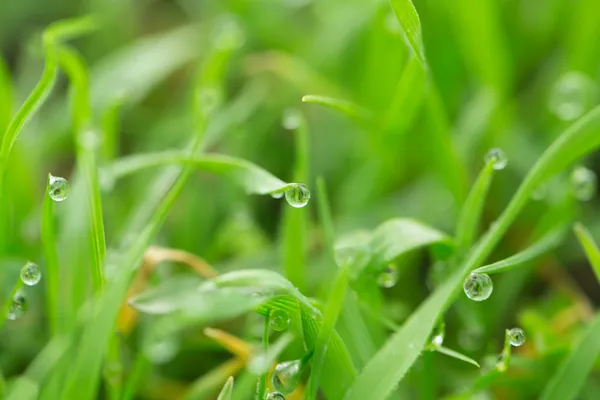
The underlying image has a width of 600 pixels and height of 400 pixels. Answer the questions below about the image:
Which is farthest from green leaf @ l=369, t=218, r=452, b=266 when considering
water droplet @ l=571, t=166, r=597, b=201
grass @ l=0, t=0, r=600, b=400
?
water droplet @ l=571, t=166, r=597, b=201

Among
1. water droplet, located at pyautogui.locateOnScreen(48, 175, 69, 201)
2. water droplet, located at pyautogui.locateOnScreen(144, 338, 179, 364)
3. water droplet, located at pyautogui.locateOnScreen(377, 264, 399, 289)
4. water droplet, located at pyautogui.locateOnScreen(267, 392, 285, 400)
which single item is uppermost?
water droplet, located at pyautogui.locateOnScreen(48, 175, 69, 201)

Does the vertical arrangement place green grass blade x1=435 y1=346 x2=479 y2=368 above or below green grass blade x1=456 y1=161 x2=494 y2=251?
below

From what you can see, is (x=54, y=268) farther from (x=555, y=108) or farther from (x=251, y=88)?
(x=555, y=108)

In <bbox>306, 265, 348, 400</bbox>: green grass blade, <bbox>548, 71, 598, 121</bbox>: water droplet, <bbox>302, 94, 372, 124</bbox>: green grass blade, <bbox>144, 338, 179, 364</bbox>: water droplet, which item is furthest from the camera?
<bbox>548, 71, 598, 121</bbox>: water droplet

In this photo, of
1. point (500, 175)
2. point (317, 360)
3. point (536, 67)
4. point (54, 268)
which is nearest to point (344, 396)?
point (317, 360)

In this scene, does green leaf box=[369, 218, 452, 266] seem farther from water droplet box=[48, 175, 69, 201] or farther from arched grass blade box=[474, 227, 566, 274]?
water droplet box=[48, 175, 69, 201]

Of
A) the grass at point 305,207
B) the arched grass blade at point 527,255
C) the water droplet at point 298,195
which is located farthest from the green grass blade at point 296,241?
the arched grass blade at point 527,255

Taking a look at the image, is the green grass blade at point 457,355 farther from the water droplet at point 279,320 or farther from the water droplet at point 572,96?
the water droplet at point 572,96

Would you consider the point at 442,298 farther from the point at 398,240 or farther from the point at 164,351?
the point at 164,351
